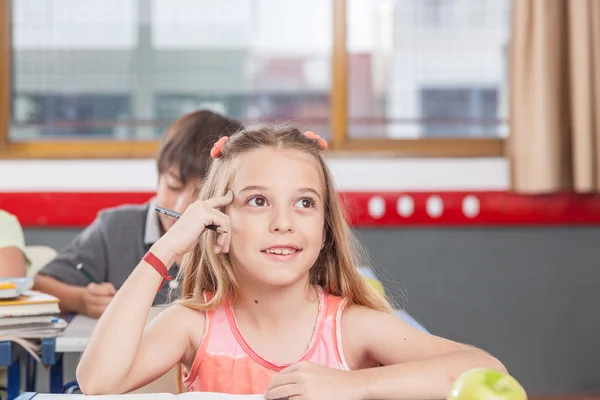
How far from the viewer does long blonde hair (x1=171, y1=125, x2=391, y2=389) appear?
146 cm

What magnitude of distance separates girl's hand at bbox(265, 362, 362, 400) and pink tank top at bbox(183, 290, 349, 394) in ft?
0.74

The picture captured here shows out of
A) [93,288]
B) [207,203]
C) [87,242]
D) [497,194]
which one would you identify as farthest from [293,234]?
[497,194]

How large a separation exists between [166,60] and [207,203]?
7.63 ft

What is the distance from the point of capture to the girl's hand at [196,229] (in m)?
1.34

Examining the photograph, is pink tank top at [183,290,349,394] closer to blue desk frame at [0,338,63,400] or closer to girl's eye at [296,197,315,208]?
girl's eye at [296,197,315,208]

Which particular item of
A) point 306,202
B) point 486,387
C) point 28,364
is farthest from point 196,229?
point 28,364

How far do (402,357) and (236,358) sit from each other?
0.27m

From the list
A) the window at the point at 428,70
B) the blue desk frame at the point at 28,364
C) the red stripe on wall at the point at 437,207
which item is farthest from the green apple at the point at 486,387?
the window at the point at 428,70

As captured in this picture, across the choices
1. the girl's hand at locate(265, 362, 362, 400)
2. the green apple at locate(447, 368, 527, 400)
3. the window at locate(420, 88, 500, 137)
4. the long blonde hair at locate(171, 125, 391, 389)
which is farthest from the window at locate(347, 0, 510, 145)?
the green apple at locate(447, 368, 527, 400)

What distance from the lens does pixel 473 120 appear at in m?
3.61

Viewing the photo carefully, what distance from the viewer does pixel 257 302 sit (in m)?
1.42

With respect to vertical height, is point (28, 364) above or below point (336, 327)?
below

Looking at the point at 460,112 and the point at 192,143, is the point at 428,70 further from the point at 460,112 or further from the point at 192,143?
the point at 192,143

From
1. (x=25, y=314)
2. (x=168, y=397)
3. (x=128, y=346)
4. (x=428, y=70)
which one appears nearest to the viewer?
(x=168, y=397)
